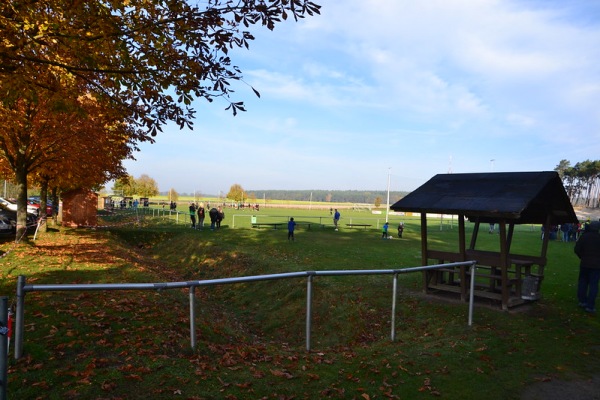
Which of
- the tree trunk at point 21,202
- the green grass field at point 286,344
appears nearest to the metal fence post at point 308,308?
the green grass field at point 286,344

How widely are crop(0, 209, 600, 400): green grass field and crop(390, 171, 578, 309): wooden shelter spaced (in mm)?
492

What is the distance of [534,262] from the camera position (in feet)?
33.4

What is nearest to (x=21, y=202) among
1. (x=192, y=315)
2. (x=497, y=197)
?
(x=192, y=315)

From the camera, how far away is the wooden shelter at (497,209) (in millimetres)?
8930

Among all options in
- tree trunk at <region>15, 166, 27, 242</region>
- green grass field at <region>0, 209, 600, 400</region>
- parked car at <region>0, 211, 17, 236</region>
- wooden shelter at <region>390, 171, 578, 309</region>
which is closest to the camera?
green grass field at <region>0, 209, 600, 400</region>

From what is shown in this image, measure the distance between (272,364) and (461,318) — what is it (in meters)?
4.87

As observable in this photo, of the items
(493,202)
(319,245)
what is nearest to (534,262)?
(493,202)

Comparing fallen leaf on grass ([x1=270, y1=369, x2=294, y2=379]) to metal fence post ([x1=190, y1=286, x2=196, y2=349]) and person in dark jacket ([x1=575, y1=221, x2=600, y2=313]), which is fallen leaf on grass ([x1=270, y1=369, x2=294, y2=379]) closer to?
metal fence post ([x1=190, y1=286, x2=196, y2=349])

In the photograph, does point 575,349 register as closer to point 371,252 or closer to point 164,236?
point 371,252

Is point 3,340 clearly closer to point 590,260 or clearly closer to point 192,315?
point 192,315

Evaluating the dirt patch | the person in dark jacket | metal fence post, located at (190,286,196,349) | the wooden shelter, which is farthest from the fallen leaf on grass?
the person in dark jacket

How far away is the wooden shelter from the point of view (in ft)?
29.3

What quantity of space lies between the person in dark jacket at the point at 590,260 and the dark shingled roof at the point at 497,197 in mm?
1150

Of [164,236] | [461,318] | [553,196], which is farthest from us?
[164,236]
